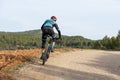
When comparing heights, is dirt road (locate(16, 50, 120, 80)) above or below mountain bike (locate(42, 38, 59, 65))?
below

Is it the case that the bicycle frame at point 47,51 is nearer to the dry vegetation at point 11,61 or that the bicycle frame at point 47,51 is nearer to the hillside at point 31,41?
the dry vegetation at point 11,61

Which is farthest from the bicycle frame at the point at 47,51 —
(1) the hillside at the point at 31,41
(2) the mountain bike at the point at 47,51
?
(1) the hillside at the point at 31,41

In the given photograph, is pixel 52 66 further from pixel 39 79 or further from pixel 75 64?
pixel 39 79

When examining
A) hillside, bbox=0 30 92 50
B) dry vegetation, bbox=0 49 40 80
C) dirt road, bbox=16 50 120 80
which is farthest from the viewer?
hillside, bbox=0 30 92 50

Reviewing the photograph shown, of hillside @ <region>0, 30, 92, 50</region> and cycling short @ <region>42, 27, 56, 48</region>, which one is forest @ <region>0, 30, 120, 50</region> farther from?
cycling short @ <region>42, 27, 56, 48</region>

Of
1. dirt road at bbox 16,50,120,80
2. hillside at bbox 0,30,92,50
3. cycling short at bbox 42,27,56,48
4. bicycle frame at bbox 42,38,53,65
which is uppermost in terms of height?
hillside at bbox 0,30,92,50

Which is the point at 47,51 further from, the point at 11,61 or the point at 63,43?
the point at 63,43

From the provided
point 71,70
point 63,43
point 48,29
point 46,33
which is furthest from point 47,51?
point 63,43

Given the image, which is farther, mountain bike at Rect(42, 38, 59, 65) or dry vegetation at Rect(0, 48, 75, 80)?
mountain bike at Rect(42, 38, 59, 65)

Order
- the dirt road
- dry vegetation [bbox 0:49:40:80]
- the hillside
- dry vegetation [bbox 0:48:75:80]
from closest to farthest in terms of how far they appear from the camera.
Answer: dry vegetation [bbox 0:48:75:80]
the dirt road
dry vegetation [bbox 0:49:40:80]
the hillside

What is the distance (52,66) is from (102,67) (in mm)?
2149

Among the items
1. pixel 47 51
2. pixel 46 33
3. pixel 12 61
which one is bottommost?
pixel 12 61

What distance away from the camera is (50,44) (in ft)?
60.9

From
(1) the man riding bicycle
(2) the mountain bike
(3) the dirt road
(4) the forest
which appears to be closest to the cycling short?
(1) the man riding bicycle
